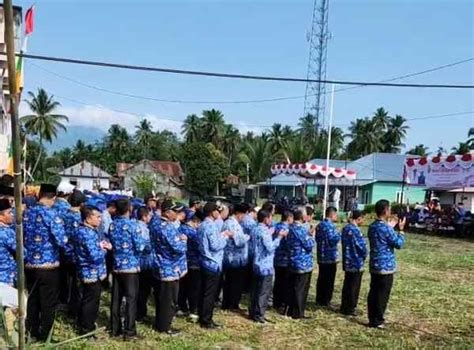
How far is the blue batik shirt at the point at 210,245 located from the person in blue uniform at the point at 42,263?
1.81m

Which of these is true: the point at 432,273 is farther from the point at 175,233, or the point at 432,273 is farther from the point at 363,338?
the point at 175,233

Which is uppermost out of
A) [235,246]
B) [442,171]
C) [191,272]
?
[442,171]

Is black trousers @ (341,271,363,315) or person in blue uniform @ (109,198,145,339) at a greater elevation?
person in blue uniform @ (109,198,145,339)

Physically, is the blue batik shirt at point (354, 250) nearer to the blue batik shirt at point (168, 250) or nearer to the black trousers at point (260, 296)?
the black trousers at point (260, 296)

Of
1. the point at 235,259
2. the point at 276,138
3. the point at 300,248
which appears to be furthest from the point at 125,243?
the point at 276,138

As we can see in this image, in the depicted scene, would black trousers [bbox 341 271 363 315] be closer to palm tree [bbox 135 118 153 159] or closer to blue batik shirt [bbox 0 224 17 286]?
blue batik shirt [bbox 0 224 17 286]

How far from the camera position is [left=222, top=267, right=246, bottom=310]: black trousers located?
334 inches

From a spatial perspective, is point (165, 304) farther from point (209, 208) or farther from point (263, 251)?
point (263, 251)

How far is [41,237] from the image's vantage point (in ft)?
20.8

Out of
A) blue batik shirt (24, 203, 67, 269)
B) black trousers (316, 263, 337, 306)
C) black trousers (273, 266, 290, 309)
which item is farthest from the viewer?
black trousers (316, 263, 337, 306)

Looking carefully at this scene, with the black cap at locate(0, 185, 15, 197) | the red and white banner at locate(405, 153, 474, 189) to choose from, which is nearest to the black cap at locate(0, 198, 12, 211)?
the black cap at locate(0, 185, 15, 197)

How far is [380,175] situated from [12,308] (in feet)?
142

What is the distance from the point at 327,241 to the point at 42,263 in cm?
435

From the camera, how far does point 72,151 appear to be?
268ft
